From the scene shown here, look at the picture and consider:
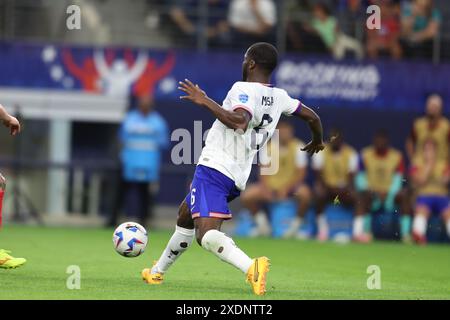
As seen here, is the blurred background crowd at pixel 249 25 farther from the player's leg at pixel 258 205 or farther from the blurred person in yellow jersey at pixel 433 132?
the player's leg at pixel 258 205

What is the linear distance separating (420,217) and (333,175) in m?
1.82

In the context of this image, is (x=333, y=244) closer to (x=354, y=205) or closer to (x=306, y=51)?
(x=354, y=205)

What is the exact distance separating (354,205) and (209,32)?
443 cm

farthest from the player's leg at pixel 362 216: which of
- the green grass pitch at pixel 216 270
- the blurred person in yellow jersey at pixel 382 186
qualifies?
the green grass pitch at pixel 216 270

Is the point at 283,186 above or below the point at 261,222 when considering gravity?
above

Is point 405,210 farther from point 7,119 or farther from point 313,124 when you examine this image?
point 7,119

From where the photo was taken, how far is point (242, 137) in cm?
980

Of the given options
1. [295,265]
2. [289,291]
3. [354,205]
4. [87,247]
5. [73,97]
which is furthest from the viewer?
[73,97]

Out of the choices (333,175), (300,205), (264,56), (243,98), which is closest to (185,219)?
(243,98)

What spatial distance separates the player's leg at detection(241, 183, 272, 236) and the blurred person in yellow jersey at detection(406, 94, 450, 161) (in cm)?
271

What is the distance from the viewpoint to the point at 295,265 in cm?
1328

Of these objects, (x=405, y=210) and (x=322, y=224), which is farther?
(x=322, y=224)

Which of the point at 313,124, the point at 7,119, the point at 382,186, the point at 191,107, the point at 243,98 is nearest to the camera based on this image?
the point at 243,98
